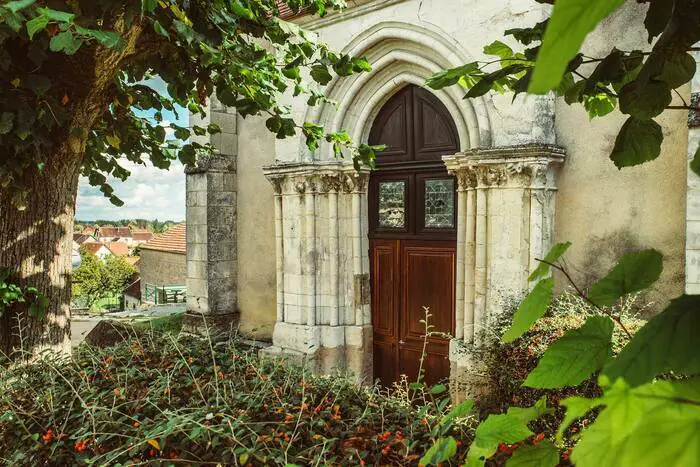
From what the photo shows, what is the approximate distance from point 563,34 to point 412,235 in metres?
6.20

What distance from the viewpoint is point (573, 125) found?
503 centimetres

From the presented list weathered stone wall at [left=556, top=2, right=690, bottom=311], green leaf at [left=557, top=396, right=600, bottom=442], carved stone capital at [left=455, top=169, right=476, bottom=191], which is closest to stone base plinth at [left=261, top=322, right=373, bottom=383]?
carved stone capital at [left=455, top=169, right=476, bottom=191]

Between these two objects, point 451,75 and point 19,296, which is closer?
point 451,75

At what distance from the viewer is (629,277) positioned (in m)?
0.68

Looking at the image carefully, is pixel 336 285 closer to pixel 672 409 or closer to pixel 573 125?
pixel 573 125

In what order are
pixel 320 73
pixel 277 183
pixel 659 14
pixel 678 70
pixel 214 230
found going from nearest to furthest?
pixel 659 14 → pixel 678 70 → pixel 320 73 → pixel 277 183 → pixel 214 230

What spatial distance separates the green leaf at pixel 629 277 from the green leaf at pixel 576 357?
46 mm

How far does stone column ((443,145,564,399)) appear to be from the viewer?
498cm

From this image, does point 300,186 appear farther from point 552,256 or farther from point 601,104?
point 552,256

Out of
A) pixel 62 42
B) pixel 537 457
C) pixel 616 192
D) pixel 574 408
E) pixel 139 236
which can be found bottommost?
pixel 139 236

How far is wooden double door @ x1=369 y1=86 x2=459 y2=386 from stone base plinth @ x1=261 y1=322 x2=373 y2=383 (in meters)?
0.20

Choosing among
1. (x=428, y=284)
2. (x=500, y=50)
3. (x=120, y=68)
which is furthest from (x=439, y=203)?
(x=500, y=50)

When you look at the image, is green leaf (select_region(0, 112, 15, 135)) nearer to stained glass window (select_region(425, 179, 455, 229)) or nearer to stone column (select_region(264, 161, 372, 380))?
stone column (select_region(264, 161, 372, 380))

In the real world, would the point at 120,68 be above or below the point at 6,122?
above
